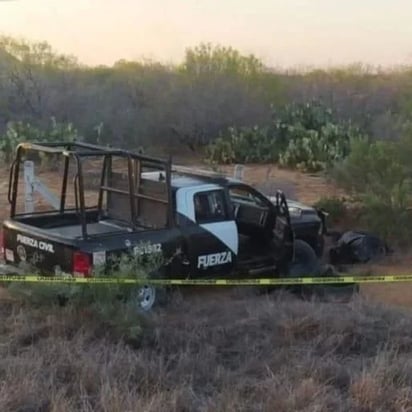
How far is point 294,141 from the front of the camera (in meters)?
27.3

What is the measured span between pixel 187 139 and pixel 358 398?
86.2 feet

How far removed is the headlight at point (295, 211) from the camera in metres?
12.0

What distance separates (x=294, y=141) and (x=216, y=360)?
68.1 ft

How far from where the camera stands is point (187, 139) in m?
31.9

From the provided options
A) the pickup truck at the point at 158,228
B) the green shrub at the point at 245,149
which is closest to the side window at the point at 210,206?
the pickup truck at the point at 158,228

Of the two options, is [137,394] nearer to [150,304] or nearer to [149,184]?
[150,304]

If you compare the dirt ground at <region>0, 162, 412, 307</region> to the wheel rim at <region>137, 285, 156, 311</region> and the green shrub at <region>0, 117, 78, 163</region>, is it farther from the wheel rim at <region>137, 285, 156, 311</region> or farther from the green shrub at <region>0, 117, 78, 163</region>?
the wheel rim at <region>137, 285, 156, 311</region>

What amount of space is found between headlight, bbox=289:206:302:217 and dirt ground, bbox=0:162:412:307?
1217 millimetres

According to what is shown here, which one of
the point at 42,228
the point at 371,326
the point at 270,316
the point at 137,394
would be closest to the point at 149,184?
A: the point at 42,228

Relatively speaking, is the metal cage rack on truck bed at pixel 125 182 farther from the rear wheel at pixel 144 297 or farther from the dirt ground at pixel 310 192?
the dirt ground at pixel 310 192

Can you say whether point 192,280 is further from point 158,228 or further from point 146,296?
point 146,296

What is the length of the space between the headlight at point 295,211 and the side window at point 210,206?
1789mm

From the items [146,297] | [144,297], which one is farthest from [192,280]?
[144,297]

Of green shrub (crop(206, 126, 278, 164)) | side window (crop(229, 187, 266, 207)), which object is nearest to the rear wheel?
side window (crop(229, 187, 266, 207))
